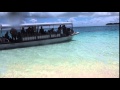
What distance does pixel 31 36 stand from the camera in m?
16.2

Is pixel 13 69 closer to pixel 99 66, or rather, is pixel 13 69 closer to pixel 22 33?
pixel 99 66

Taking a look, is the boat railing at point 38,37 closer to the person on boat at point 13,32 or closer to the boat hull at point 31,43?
the boat hull at point 31,43

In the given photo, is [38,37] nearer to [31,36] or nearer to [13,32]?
[31,36]

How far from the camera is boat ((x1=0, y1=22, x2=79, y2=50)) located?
15625 millimetres

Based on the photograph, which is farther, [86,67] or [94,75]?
[86,67]

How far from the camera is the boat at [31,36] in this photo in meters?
15.6

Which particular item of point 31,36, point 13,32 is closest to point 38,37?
point 31,36

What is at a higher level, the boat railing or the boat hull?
the boat railing

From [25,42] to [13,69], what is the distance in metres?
7.14

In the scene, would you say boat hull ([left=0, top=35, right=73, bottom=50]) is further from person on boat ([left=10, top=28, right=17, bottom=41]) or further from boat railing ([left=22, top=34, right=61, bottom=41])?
person on boat ([left=10, top=28, right=17, bottom=41])

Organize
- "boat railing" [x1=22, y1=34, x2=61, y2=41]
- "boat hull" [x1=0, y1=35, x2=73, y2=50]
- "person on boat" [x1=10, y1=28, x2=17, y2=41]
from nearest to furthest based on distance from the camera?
"boat hull" [x1=0, y1=35, x2=73, y2=50], "person on boat" [x1=10, y1=28, x2=17, y2=41], "boat railing" [x1=22, y1=34, x2=61, y2=41]

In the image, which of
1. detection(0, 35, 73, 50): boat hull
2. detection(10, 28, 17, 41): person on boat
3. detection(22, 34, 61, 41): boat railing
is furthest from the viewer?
detection(22, 34, 61, 41): boat railing
